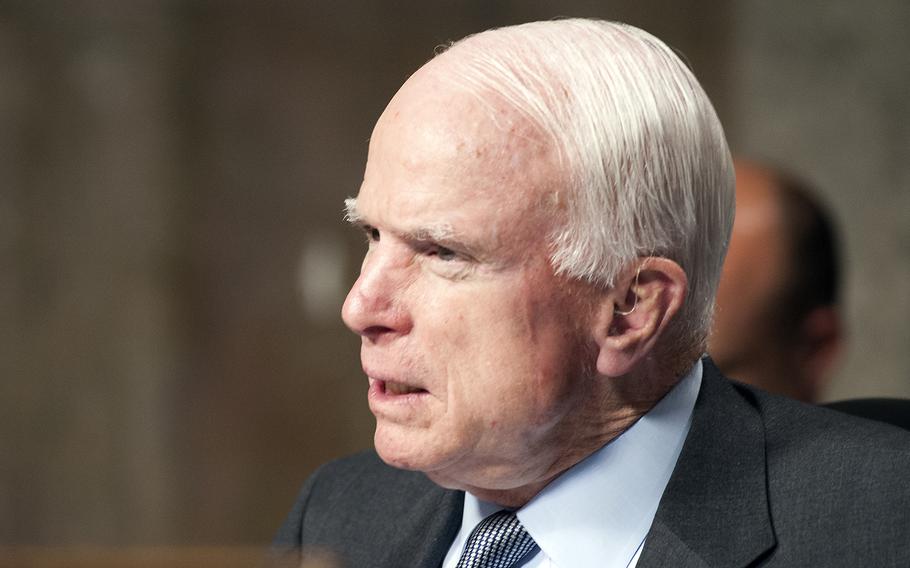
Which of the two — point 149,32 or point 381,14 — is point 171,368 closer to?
point 149,32

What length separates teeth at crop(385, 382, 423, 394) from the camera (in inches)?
65.9

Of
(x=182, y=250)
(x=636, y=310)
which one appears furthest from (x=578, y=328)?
(x=182, y=250)

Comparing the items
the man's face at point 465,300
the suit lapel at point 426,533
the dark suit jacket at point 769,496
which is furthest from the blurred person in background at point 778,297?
the man's face at point 465,300

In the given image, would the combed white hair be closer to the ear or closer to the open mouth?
the ear

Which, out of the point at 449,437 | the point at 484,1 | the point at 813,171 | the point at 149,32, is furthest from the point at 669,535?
the point at 149,32

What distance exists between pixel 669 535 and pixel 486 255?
1.56ft

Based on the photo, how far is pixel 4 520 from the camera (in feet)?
16.7

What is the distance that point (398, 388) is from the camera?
66.4 inches

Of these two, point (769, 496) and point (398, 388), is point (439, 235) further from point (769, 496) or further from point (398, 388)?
point (769, 496)

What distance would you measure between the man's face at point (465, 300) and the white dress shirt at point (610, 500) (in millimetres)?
93

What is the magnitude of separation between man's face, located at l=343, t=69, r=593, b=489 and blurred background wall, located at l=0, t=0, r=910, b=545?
3.54 meters

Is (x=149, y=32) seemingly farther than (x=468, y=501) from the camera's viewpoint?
Yes

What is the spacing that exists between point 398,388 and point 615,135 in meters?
0.48

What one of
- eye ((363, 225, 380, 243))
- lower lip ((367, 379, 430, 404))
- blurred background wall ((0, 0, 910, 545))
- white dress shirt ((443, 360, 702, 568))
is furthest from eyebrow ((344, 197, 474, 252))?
blurred background wall ((0, 0, 910, 545))
